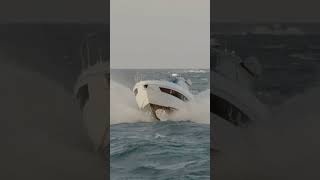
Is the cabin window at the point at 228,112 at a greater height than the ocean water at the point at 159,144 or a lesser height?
greater

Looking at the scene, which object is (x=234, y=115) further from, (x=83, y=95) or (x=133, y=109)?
(x=83, y=95)

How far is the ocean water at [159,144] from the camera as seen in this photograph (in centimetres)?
391

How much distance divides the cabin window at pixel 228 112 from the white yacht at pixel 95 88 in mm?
753

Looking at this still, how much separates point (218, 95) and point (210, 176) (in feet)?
1.88

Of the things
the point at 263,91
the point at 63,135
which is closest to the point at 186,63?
the point at 263,91

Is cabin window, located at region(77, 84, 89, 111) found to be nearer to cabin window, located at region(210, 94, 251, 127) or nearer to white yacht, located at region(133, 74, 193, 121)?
white yacht, located at region(133, 74, 193, 121)

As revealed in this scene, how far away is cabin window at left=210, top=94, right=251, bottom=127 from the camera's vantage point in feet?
12.8

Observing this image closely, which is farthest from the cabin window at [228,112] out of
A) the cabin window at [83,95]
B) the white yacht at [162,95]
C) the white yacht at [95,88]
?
the cabin window at [83,95]

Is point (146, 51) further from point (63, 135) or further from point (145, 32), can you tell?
point (63, 135)

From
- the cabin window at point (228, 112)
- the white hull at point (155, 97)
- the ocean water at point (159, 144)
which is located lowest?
the ocean water at point (159, 144)

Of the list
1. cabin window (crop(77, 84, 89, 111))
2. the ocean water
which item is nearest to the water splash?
the ocean water

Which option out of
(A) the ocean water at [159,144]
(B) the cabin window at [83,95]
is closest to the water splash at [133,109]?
(A) the ocean water at [159,144]

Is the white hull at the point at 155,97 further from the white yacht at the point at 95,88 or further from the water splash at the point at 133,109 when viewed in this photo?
the white yacht at the point at 95,88

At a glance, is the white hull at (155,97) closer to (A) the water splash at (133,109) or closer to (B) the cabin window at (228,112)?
(A) the water splash at (133,109)
